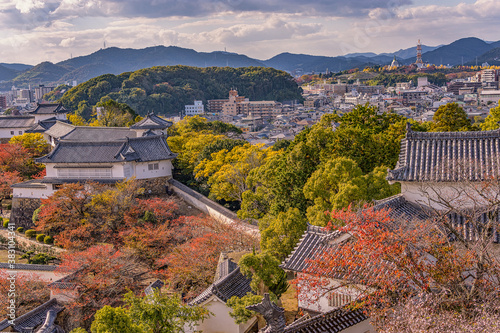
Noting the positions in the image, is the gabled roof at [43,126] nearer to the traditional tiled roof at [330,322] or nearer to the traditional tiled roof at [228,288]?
the traditional tiled roof at [228,288]

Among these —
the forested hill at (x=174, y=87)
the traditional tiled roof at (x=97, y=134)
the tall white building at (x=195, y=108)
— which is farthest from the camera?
the tall white building at (x=195, y=108)

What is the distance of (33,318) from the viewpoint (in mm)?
15805

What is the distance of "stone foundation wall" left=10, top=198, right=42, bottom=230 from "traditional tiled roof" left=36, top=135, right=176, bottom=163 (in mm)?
2523

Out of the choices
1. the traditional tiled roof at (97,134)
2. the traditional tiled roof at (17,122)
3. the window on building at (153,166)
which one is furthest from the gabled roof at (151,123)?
the traditional tiled roof at (17,122)

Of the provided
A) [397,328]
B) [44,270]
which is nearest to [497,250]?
[397,328]

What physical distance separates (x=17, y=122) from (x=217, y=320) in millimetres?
39890

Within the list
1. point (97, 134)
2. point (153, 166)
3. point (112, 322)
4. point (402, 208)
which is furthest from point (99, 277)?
point (97, 134)

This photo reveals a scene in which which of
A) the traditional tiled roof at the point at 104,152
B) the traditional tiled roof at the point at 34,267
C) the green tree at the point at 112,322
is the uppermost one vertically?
the traditional tiled roof at the point at 104,152

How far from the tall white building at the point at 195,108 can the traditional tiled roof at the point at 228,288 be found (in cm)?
10825

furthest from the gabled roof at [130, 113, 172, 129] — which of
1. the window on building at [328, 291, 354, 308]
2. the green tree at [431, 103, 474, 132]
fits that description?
the window on building at [328, 291, 354, 308]

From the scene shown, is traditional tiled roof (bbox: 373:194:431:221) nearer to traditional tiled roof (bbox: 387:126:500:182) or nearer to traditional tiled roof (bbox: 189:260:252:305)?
traditional tiled roof (bbox: 387:126:500:182)

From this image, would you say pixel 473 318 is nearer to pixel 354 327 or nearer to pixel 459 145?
pixel 354 327

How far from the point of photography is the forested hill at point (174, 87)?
92750mm

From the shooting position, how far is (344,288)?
10.4 meters
